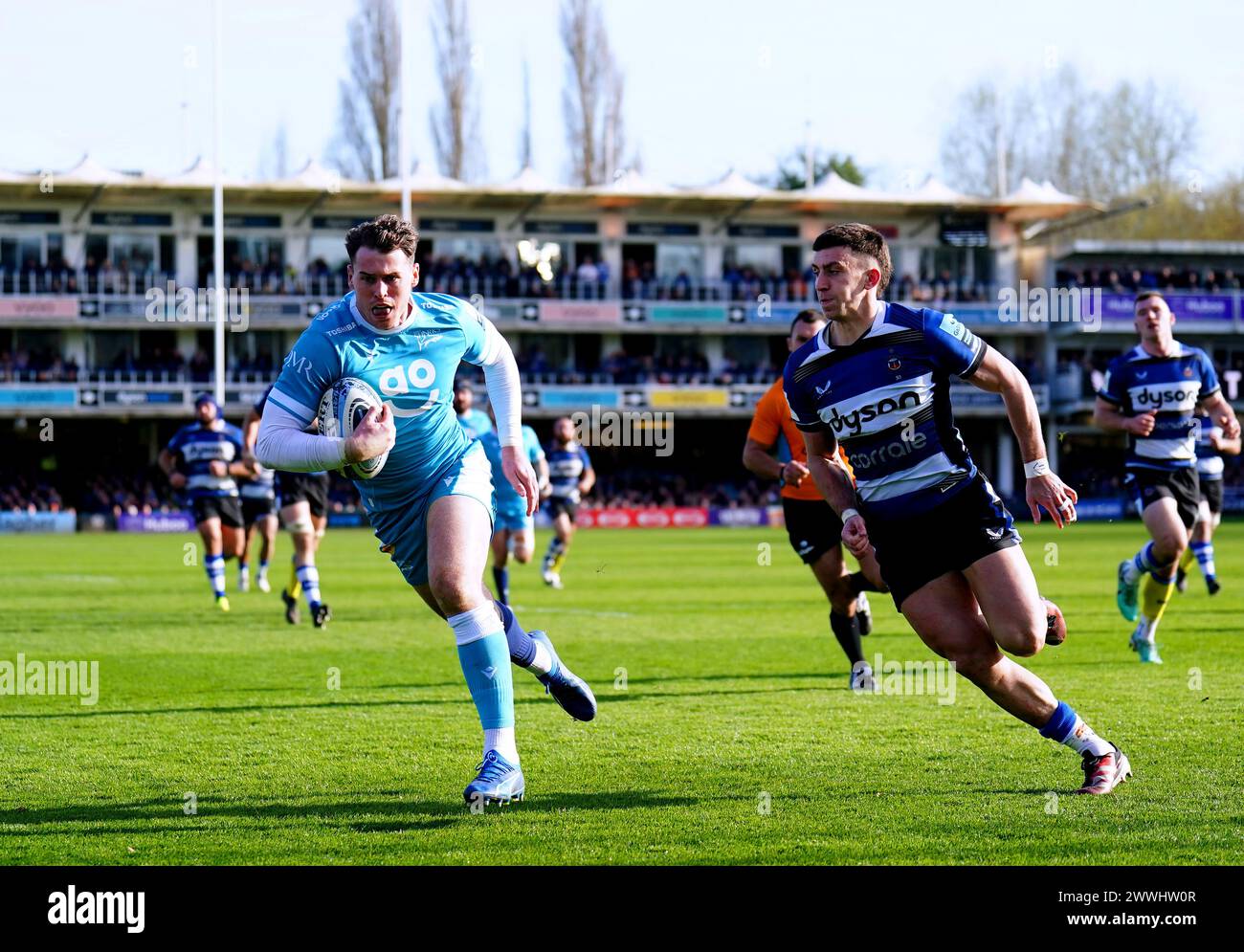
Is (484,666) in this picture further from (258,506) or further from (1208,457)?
(258,506)

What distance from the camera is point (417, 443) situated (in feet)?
21.1

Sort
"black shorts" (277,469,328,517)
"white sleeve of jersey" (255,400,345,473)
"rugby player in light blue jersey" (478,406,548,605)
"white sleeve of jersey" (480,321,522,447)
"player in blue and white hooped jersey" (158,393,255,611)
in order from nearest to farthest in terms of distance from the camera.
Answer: "white sleeve of jersey" (255,400,345,473) → "white sleeve of jersey" (480,321,522,447) → "black shorts" (277,469,328,517) → "rugby player in light blue jersey" (478,406,548,605) → "player in blue and white hooped jersey" (158,393,255,611)

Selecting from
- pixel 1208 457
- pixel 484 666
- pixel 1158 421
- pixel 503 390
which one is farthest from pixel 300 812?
pixel 1208 457

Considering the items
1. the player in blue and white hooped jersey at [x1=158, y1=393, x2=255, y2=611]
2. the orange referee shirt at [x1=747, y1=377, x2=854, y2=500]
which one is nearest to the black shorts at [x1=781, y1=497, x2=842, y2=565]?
the orange referee shirt at [x1=747, y1=377, x2=854, y2=500]

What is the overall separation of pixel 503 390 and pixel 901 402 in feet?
5.85

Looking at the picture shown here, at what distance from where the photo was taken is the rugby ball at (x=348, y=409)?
20.1 ft

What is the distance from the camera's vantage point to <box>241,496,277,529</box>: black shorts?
62.5 ft

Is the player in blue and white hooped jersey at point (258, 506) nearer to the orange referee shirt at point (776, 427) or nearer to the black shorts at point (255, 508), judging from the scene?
the black shorts at point (255, 508)

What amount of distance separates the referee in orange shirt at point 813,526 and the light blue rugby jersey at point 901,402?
10.3 feet

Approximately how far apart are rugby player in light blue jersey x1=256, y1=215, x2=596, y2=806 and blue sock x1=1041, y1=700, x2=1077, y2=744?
215 centimetres

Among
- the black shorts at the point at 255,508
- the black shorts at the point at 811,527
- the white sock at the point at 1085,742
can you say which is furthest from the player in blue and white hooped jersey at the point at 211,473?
the white sock at the point at 1085,742

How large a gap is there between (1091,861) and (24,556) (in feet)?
93.3

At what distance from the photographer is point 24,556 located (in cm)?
3009

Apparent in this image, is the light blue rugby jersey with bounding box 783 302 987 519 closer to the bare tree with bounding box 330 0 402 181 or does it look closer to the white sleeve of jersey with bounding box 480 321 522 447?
the white sleeve of jersey with bounding box 480 321 522 447
